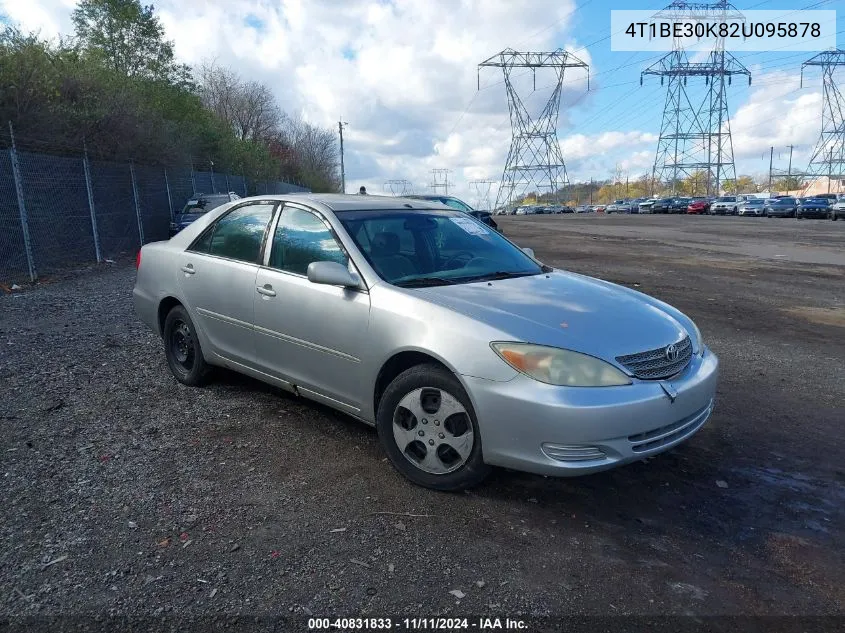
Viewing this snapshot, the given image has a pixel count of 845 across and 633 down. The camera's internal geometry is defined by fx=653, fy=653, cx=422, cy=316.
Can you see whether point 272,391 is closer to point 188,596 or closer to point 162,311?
point 162,311

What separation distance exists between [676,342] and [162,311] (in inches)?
162

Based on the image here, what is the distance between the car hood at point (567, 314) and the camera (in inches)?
130

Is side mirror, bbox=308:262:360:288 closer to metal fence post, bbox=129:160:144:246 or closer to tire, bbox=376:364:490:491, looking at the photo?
tire, bbox=376:364:490:491

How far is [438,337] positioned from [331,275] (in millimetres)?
826

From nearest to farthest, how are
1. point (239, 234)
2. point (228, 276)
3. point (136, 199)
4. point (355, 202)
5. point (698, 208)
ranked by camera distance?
point (355, 202) < point (228, 276) < point (239, 234) < point (136, 199) < point (698, 208)

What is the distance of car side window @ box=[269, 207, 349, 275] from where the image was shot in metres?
4.18

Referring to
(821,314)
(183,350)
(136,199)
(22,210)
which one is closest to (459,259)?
(183,350)

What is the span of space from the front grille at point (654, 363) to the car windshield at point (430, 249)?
120 centimetres

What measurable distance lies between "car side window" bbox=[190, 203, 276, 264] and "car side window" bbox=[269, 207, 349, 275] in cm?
19

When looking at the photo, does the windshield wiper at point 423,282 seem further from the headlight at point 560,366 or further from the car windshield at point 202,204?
the car windshield at point 202,204

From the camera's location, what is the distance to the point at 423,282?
13.0 feet

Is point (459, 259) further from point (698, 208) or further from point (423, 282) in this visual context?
point (698, 208)

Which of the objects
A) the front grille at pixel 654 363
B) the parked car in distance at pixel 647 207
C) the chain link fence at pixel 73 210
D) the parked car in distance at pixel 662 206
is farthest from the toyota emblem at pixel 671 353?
the parked car in distance at pixel 647 207

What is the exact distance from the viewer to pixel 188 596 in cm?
267
